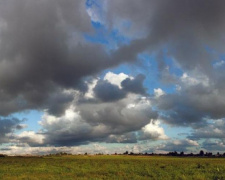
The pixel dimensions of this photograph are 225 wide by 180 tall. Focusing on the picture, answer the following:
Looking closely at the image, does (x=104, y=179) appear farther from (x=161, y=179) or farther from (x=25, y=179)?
(x=25, y=179)

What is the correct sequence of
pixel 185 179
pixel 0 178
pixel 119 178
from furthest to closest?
pixel 0 178 < pixel 119 178 < pixel 185 179

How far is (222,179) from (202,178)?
2187 mm

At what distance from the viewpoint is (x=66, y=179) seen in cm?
3328

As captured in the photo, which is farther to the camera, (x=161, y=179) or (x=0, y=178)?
(x=0, y=178)

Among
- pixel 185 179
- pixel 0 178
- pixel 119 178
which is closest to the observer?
pixel 185 179

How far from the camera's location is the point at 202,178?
32.1 m

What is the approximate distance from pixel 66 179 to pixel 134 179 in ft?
26.3

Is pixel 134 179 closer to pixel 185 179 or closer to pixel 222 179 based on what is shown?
pixel 185 179

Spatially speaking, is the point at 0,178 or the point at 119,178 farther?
the point at 0,178

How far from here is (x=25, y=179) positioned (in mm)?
33562

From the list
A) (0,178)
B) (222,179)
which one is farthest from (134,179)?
(0,178)

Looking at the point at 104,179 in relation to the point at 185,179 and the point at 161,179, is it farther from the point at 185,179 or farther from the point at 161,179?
the point at 185,179

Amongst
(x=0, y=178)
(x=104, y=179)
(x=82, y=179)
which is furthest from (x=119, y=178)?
(x=0, y=178)

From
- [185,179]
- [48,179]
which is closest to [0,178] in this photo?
[48,179]
